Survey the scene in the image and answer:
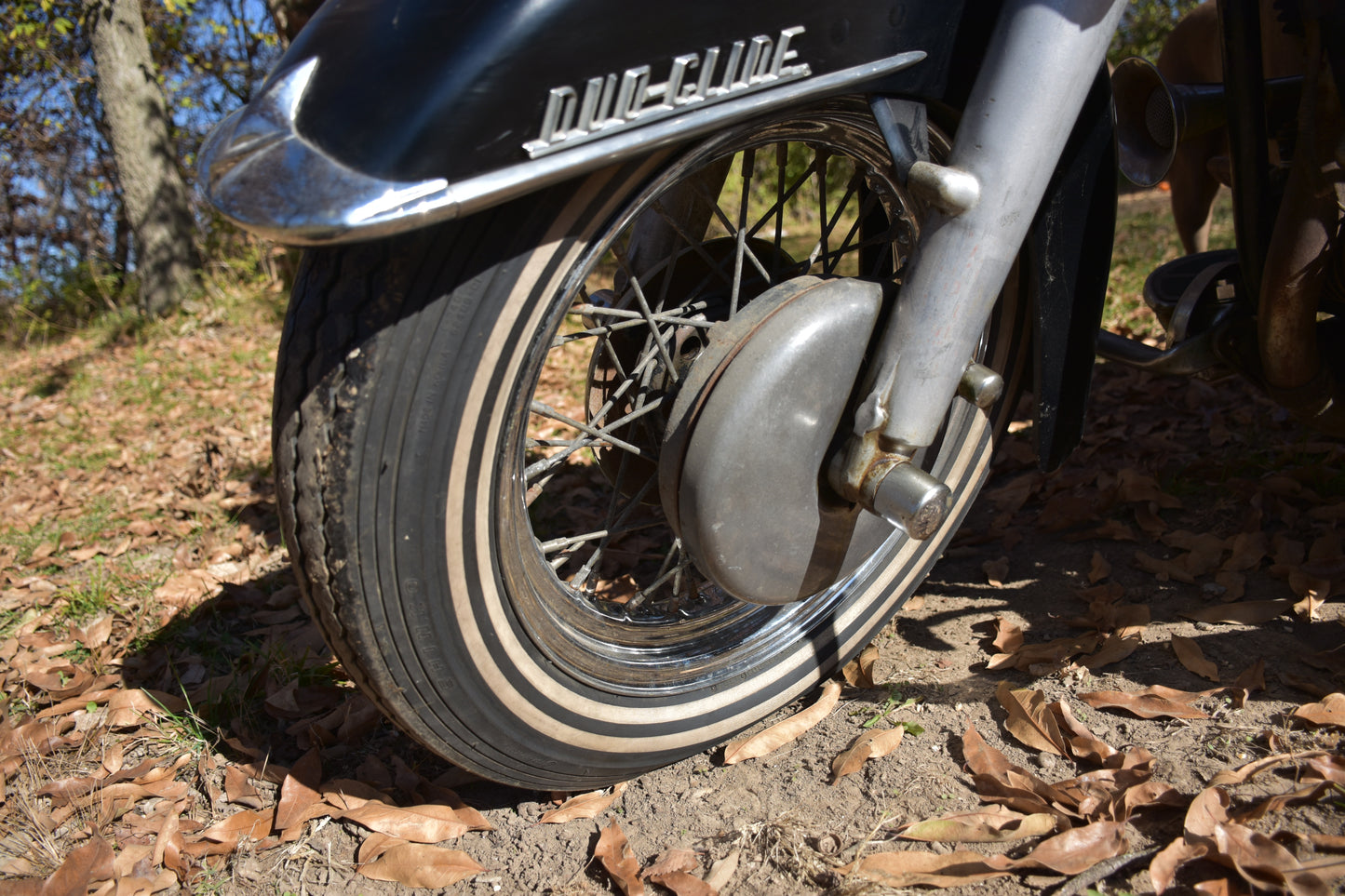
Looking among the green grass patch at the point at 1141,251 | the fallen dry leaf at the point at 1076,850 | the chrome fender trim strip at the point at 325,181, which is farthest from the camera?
the green grass patch at the point at 1141,251

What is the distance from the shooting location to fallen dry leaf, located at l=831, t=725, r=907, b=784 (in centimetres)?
141

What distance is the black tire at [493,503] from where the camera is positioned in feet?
3.37

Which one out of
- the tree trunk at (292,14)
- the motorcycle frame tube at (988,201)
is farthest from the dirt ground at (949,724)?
the tree trunk at (292,14)

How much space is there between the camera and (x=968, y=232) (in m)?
1.14

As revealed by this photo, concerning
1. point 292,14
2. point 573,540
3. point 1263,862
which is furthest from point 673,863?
point 292,14

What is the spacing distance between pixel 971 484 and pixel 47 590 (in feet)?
7.51

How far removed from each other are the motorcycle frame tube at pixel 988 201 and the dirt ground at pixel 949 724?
0.57 metres

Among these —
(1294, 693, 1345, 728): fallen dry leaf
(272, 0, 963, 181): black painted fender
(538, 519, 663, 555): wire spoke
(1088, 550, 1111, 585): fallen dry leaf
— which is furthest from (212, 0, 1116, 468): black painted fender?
(1088, 550, 1111, 585): fallen dry leaf

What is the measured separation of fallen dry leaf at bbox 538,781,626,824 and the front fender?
36.5 inches

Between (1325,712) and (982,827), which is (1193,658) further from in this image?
(982,827)

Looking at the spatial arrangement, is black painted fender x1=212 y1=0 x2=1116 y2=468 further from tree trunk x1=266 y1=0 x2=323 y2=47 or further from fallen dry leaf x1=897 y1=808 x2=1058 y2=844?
fallen dry leaf x1=897 y1=808 x2=1058 y2=844

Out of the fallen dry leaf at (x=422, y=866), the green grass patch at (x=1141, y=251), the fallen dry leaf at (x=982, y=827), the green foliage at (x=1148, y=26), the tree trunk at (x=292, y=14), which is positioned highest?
the green foliage at (x=1148, y=26)

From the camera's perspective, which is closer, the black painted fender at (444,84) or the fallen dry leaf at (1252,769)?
the black painted fender at (444,84)

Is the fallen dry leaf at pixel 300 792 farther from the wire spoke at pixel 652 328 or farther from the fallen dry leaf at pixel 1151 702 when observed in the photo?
the fallen dry leaf at pixel 1151 702
